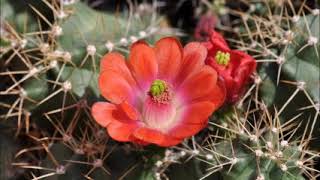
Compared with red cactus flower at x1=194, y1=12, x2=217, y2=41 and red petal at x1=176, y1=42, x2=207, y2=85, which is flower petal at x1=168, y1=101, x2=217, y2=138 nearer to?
red petal at x1=176, y1=42, x2=207, y2=85

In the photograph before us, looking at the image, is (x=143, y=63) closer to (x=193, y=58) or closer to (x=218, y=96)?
(x=193, y=58)

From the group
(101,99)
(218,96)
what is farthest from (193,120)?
(101,99)

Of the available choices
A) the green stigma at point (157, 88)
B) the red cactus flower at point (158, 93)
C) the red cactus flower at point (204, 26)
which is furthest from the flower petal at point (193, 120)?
the red cactus flower at point (204, 26)

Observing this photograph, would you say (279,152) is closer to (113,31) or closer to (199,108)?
(199,108)

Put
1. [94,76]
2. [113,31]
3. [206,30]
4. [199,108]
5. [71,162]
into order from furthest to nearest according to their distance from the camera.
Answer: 1. [206,30]
2. [113,31]
3. [94,76]
4. [71,162]
5. [199,108]

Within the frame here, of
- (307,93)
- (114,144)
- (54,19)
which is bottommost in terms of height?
(114,144)

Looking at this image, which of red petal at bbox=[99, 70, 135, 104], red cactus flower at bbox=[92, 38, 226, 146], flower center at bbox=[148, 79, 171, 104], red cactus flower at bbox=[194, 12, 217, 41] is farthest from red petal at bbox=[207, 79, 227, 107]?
red cactus flower at bbox=[194, 12, 217, 41]

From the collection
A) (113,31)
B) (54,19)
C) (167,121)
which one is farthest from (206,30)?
(167,121)

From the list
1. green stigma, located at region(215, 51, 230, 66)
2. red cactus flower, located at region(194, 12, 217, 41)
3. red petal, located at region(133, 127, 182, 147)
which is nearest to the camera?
red petal, located at region(133, 127, 182, 147)
